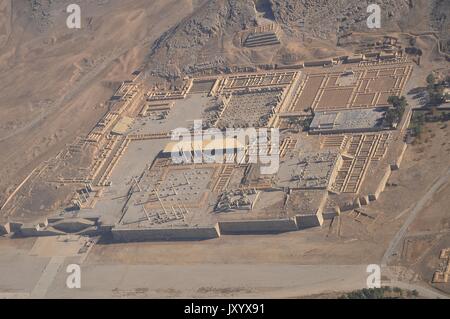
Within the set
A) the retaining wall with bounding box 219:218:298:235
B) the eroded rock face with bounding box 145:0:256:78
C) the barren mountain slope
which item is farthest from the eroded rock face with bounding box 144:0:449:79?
the retaining wall with bounding box 219:218:298:235

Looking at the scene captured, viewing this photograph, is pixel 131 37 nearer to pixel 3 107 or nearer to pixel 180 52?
pixel 180 52

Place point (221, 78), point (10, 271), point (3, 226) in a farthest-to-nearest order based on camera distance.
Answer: point (221, 78), point (3, 226), point (10, 271)

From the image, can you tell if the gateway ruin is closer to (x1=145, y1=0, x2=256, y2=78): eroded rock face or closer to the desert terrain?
the desert terrain

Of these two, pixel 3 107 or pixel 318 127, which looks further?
pixel 3 107

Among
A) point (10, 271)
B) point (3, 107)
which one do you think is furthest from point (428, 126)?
point (3, 107)

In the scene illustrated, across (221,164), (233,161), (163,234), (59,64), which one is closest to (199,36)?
(59,64)

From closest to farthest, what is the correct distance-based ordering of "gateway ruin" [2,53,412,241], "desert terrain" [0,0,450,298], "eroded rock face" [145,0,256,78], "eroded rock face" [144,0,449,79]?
"desert terrain" [0,0,450,298] → "gateway ruin" [2,53,412,241] → "eroded rock face" [144,0,449,79] → "eroded rock face" [145,0,256,78]

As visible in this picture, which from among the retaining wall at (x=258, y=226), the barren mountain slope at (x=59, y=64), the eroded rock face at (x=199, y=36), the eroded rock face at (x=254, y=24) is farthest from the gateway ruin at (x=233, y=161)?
the barren mountain slope at (x=59, y=64)

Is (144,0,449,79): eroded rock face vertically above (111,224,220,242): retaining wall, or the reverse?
(144,0,449,79): eroded rock face

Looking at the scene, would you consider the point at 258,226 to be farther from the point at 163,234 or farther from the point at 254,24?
the point at 254,24

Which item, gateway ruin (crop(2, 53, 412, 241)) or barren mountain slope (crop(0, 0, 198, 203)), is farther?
barren mountain slope (crop(0, 0, 198, 203))

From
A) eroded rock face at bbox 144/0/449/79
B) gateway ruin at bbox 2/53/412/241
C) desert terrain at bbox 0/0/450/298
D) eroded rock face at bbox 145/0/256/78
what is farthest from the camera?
eroded rock face at bbox 145/0/256/78
